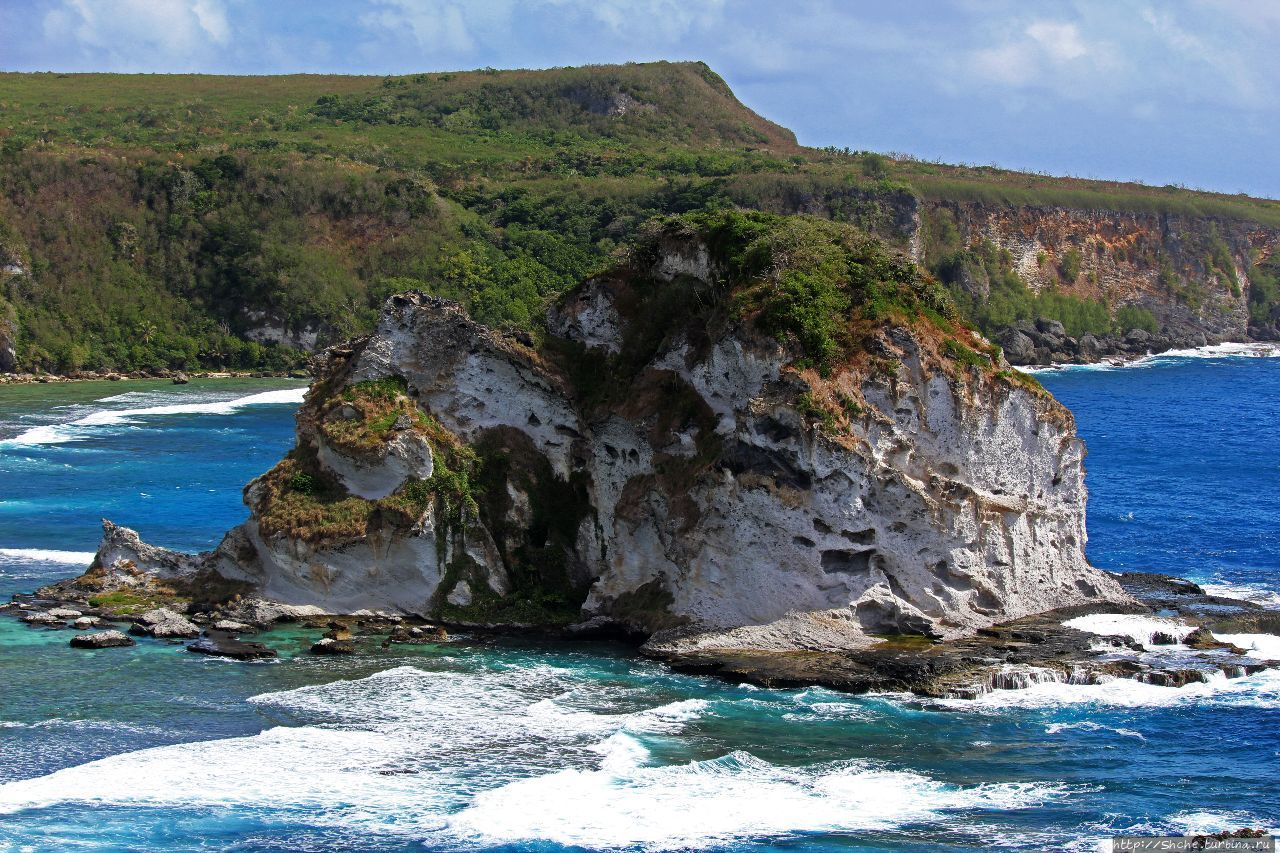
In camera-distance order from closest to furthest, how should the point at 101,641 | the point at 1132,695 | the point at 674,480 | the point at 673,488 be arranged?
the point at 1132,695, the point at 101,641, the point at 673,488, the point at 674,480

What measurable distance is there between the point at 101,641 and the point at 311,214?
9412 centimetres

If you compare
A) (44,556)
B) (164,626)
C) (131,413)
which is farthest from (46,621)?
(131,413)

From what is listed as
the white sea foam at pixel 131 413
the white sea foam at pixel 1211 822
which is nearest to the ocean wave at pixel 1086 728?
the white sea foam at pixel 1211 822

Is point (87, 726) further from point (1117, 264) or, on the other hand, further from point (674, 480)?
point (1117, 264)

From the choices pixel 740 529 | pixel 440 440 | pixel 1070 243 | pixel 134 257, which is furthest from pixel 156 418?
pixel 1070 243

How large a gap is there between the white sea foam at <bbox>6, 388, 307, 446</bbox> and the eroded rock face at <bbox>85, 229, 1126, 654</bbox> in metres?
38.4

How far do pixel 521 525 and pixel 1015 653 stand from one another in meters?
13.1

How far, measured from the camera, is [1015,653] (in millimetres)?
32875

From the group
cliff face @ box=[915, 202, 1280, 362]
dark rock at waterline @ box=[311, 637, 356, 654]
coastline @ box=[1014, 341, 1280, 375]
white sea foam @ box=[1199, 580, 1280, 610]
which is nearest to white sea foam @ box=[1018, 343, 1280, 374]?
coastline @ box=[1014, 341, 1280, 375]

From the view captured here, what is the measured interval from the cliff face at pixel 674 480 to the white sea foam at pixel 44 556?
27.9ft

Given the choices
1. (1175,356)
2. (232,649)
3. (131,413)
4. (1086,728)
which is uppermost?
(1175,356)

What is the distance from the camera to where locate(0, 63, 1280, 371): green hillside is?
375 feet

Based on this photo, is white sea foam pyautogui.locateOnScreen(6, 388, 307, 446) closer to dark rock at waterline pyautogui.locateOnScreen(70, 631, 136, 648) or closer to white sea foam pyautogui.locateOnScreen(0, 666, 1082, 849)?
dark rock at waterline pyautogui.locateOnScreen(70, 631, 136, 648)

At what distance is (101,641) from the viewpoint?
34656mm
